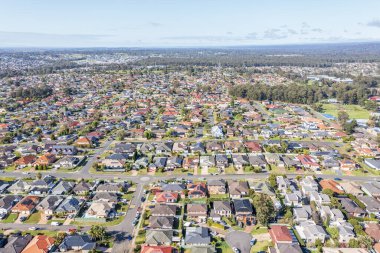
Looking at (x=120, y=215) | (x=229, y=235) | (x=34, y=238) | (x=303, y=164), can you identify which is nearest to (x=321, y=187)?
(x=303, y=164)

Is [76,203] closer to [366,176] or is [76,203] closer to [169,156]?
[169,156]

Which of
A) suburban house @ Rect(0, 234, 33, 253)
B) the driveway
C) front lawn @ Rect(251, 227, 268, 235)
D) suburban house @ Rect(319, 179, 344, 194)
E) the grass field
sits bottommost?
the driveway

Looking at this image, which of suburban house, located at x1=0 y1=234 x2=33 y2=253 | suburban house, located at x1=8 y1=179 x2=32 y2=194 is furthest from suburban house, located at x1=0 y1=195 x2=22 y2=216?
suburban house, located at x1=0 y1=234 x2=33 y2=253

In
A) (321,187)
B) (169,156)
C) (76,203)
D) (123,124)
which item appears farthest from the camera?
(123,124)

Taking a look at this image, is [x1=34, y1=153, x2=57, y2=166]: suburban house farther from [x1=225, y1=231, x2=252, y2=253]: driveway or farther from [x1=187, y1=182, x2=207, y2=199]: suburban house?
[x1=225, y1=231, x2=252, y2=253]: driveway

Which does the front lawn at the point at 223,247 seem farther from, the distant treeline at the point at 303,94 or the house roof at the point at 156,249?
the distant treeline at the point at 303,94
